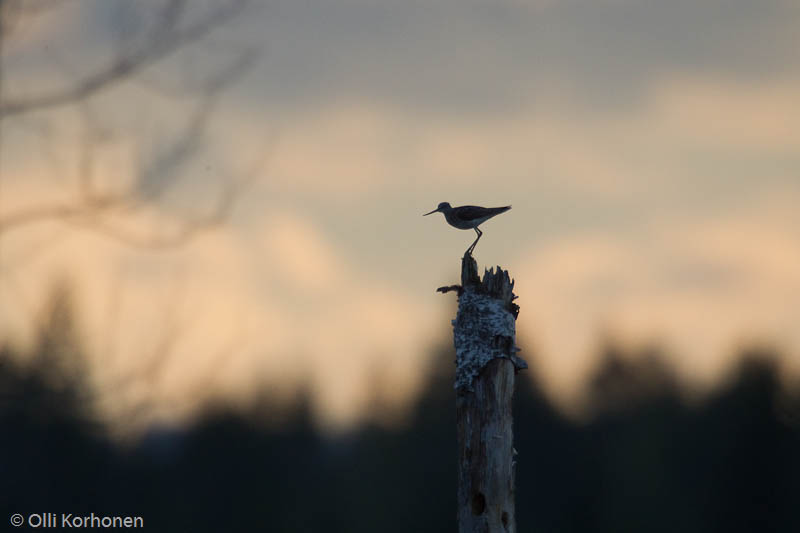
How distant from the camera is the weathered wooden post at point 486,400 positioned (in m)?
8.23

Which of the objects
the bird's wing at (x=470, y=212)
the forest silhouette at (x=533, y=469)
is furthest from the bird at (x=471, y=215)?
the forest silhouette at (x=533, y=469)

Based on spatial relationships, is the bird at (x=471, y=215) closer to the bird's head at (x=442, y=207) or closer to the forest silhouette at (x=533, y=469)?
the bird's head at (x=442, y=207)

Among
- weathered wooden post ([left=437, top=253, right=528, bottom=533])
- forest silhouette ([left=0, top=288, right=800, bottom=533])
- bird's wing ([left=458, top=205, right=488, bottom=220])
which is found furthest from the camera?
forest silhouette ([left=0, top=288, right=800, bottom=533])

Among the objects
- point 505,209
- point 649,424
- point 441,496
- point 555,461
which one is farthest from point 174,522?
point 505,209

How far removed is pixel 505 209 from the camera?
32.1ft

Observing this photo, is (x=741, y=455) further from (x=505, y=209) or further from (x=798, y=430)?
(x=505, y=209)

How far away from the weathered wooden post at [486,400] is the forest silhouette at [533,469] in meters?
23.3

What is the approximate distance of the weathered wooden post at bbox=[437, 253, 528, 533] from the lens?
8234 mm

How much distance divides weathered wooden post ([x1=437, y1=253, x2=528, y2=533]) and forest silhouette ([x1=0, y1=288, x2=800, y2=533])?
23.3 metres

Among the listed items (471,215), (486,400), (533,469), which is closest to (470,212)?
(471,215)

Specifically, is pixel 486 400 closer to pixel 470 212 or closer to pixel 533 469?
pixel 470 212

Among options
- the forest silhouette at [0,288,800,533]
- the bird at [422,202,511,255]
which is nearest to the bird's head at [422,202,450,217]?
the bird at [422,202,511,255]

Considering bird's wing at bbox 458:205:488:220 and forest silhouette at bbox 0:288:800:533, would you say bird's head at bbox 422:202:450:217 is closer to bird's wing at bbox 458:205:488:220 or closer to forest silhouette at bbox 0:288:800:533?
bird's wing at bbox 458:205:488:220

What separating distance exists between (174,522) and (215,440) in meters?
3.56
